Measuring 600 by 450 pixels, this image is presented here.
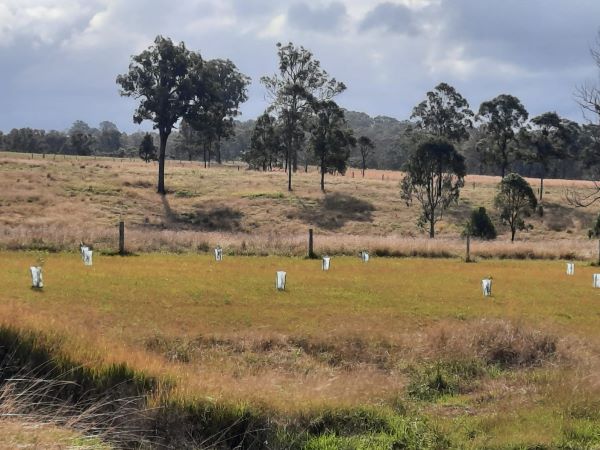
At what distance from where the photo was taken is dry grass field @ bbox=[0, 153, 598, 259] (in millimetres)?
36312

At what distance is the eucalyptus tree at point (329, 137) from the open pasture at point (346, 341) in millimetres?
48654

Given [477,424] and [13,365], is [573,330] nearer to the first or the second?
[477,424]

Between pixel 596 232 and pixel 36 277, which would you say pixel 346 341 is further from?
pixel 596 232

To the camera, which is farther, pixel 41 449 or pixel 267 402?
pixel 267 402

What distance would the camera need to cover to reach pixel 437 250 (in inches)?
1471

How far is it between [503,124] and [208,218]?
48448 mm

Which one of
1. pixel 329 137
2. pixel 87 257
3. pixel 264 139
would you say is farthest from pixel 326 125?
pixel 87 257

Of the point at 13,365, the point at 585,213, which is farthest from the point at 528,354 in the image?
the point at 585,213

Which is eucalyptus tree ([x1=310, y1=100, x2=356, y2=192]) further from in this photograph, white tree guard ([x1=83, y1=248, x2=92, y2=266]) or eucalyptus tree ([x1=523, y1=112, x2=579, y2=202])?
white tree guard ([x1=83, y1=248, x2=92, y2=266])

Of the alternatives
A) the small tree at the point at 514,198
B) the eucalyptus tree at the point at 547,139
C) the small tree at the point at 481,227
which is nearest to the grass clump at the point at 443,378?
the small tree at the point at 481,227

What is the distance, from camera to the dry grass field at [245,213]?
36312mm

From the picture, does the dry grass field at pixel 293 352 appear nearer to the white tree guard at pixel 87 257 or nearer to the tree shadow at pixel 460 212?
the white tree guard at pixel 87 257

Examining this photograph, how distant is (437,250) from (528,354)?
22.3 metres

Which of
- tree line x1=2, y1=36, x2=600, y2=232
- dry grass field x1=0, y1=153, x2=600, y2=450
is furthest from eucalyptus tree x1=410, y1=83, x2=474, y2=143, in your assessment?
dry grass field x1=0, y1=153, x2=600, y2=450
